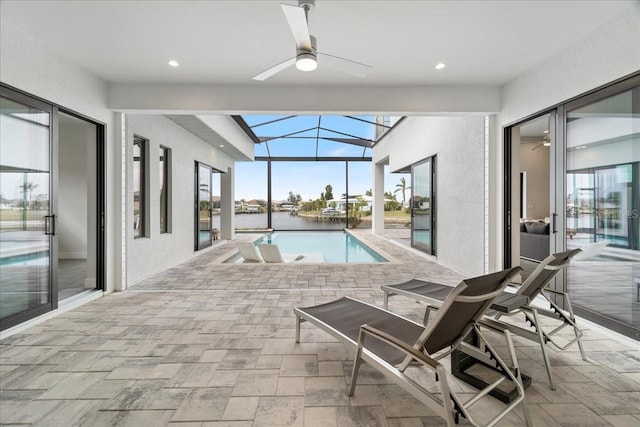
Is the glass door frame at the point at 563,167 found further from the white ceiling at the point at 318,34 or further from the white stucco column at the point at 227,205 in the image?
the white stucco column at the point at 227,205

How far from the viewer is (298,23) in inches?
89.6

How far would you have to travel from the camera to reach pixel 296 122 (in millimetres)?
10680

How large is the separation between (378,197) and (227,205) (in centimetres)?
602

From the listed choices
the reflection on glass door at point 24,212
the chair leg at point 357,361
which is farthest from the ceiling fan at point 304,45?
the reflection on glass door at point 24,212

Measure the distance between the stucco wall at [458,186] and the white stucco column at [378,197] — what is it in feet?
16.1

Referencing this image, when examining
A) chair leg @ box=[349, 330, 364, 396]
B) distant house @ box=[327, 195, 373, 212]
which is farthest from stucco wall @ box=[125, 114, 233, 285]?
distant house @ box=[327, 195, 373, 212]

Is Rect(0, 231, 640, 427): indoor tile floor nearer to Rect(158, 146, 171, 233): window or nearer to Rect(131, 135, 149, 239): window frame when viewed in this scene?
Rect(131, 135, 149, 239): window frame

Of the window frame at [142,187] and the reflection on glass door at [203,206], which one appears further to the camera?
the reflection on glass door at [203,206]

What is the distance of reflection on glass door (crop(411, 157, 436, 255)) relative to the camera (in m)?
7.16

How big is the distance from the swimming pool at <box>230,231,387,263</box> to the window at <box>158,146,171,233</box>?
3.28m

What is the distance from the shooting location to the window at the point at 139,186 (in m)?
5.04

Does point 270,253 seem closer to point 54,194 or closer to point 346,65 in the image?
point 54,194

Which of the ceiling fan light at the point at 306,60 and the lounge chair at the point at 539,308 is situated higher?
the ceiling fan light at the point at 306,60

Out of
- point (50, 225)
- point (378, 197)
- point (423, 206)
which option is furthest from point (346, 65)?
point (378, 197)
